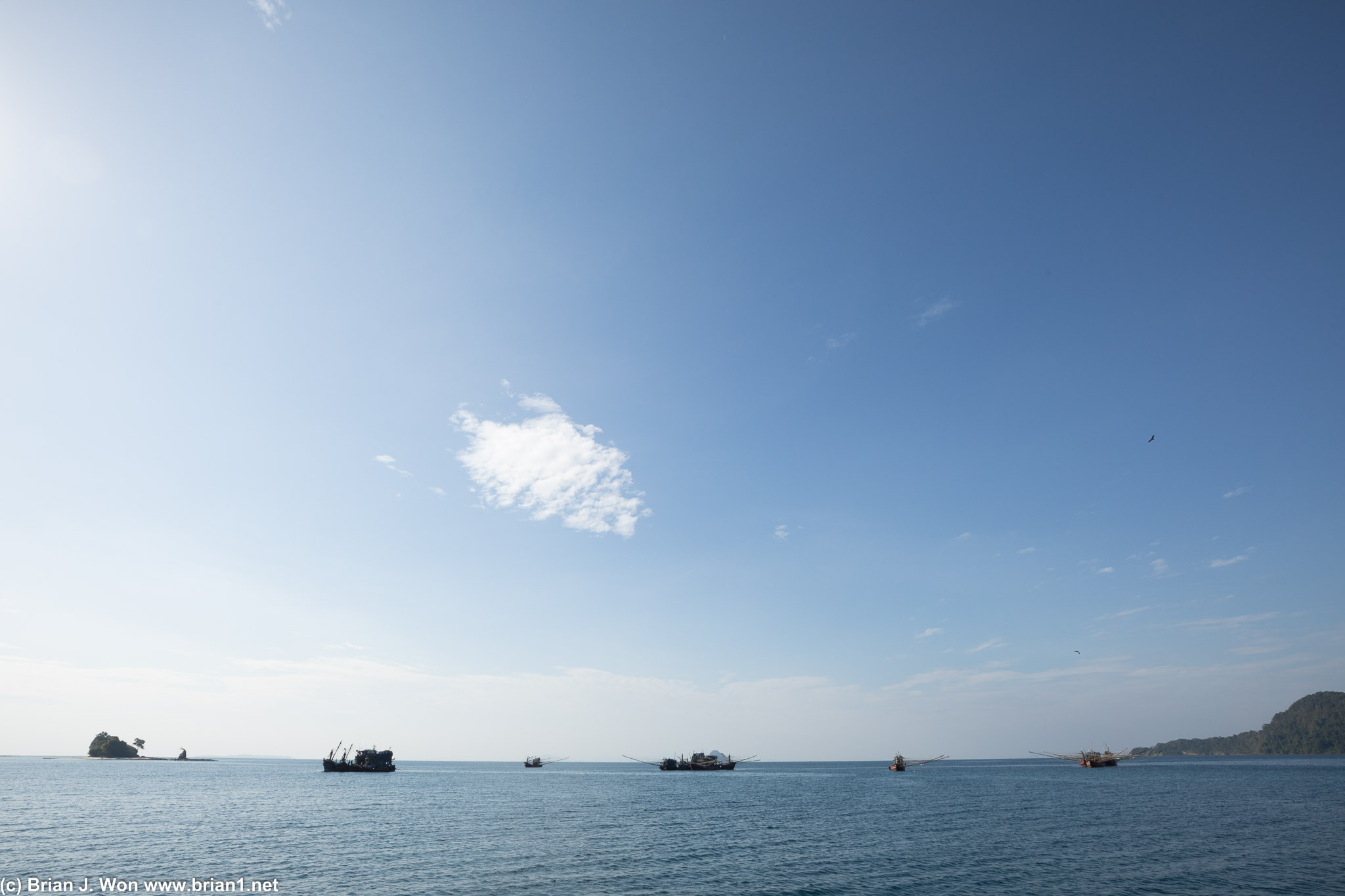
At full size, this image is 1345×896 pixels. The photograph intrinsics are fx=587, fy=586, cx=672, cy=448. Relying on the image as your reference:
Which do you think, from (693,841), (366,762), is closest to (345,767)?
(366,762)

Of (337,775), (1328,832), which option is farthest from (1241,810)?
(337,775)

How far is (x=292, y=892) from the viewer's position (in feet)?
118

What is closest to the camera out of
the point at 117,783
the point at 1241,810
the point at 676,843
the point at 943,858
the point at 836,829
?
the point at 943,858

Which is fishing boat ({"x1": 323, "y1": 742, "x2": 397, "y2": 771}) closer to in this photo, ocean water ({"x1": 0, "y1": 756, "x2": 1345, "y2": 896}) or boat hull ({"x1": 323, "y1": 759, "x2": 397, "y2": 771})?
boat hull ({"x1": 323, "y1": 759, "x2": 397, "y2": 771})

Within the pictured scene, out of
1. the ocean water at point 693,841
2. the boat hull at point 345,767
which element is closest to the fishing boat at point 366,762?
the boat hull at point 345,767

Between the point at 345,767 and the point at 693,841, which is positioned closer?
the point at 693,841

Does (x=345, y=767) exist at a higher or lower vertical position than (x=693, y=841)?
lower

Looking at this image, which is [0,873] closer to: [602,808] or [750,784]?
[602,808]

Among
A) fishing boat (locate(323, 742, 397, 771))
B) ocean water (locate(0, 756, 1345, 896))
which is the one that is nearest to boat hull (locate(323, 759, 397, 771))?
fishing boat (locate(323, 742, 397, 771))

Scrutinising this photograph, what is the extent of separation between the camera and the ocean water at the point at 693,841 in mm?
38406

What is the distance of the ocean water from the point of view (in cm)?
3841

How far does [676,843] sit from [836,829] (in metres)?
19.4

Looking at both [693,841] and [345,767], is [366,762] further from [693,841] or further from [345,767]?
[693,841]

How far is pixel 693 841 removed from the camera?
54.2m
